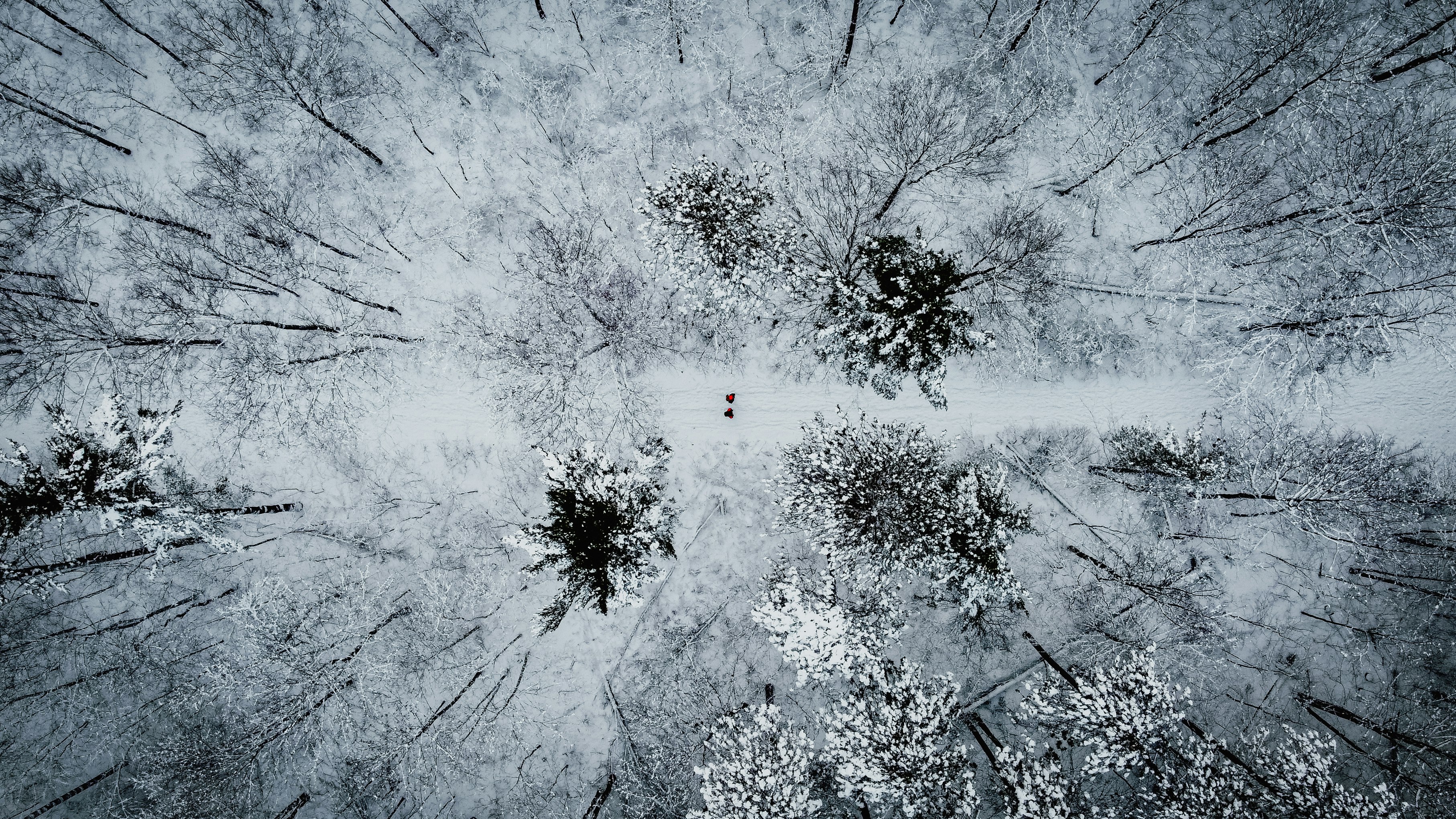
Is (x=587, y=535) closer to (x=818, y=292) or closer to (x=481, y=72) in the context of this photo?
(x=818, y=292)

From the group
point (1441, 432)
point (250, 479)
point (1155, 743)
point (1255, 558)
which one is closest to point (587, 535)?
point (250, 479)

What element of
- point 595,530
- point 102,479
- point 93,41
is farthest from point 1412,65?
point 93,41

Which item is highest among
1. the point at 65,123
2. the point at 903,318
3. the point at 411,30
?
the point at 411,30

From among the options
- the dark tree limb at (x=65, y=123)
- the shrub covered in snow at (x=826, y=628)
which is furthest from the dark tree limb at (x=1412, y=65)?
the dark tree limb at (x=65, y=123)

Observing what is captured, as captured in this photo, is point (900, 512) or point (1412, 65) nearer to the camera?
point (900, 512)

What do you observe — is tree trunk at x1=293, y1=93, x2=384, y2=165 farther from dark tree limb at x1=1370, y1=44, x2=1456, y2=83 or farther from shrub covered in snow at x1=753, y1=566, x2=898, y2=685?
dark tree limb at x1=1370, y1=44, x2=1456, y2=83

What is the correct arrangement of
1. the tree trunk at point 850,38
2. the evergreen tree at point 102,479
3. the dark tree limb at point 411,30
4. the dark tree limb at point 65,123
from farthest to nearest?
1. the dark tree limb at point 411,30
2. the dark tree limb at point 65,123
3. the tree trunk at point 850,38
4. the evergreen tree at point 102,479

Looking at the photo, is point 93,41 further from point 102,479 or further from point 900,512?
point 900,512

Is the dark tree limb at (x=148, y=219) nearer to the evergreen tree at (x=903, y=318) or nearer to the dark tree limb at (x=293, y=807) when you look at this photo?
the dark tree limb at (x=293, y=807)
